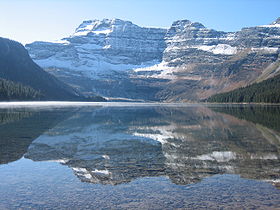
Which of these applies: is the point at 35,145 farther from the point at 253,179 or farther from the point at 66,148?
the point at 253,179

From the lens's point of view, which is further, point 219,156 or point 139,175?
point 219,156

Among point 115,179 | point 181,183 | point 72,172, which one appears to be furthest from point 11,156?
point 181,183

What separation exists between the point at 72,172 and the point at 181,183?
23.0 ft

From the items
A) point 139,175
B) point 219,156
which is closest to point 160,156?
point 219,156

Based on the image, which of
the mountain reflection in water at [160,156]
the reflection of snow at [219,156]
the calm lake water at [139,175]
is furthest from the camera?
the reflection of snow at [219,156]

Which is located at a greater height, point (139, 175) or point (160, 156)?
point (139, 175)

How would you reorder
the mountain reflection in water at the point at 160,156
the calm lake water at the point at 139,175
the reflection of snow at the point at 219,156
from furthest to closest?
the reflection of snow at the point at 219,156, the mountain reflection in water at the point at 160,156, the calm lake water at the point at 139,175

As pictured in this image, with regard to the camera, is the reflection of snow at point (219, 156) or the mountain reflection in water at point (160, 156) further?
the reflection of snow at point (219, 156)

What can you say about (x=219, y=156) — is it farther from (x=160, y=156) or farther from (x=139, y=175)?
(x=139, y=175)

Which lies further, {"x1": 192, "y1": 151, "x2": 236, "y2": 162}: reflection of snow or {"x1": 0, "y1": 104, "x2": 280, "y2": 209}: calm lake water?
{"x1": 192, "y1": 151, "x2": 236, "y2": 162}: reflection of snow

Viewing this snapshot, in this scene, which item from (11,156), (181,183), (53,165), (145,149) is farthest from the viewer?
(145,149)

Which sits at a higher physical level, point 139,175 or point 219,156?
point 139,175

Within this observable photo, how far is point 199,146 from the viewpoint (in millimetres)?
30453

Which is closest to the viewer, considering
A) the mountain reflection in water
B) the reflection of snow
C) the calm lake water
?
the calm lake water
